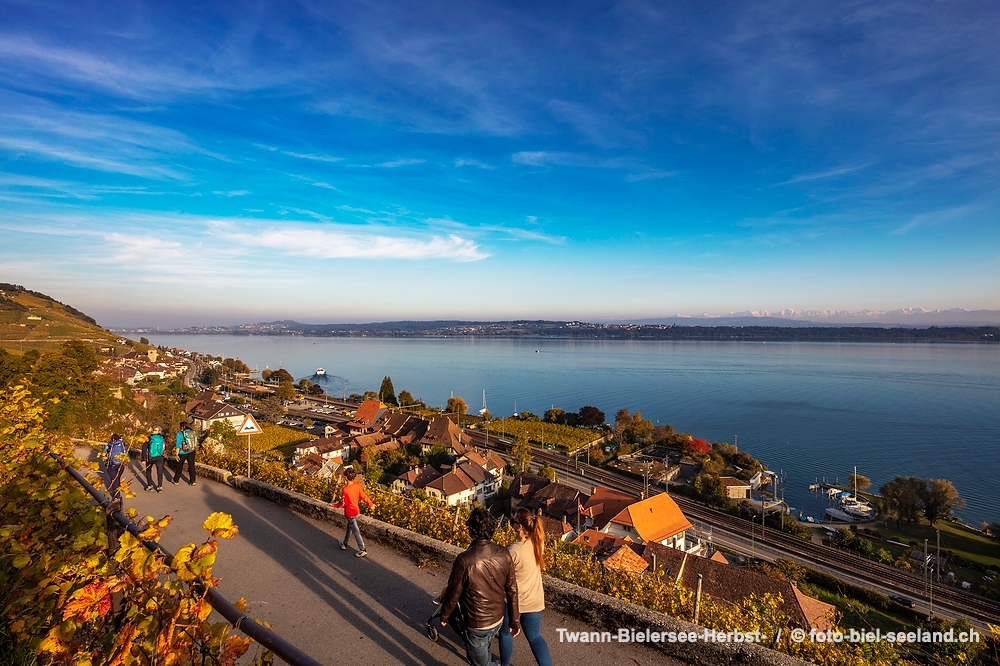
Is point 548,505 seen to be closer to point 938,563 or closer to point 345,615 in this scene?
point 938,563

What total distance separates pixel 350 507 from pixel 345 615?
115 cm

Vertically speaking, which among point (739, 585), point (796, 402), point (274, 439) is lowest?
point (796, 402)

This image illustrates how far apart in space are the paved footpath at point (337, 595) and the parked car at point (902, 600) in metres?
21.1

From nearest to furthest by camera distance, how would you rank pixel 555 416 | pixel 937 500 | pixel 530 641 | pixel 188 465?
pixel 530 641
pixel 188 465
pixel 937 500
pixel 555 416

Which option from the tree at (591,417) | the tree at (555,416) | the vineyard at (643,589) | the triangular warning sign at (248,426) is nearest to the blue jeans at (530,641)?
the vineyard at (643,589)

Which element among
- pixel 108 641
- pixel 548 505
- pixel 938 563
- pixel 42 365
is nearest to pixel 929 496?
pixel 938 563

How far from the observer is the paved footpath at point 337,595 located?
10.3 feet

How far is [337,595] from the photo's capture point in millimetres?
3865

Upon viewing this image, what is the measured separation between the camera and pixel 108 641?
1675mm

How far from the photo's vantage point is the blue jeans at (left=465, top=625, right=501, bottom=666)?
2715 millimetres

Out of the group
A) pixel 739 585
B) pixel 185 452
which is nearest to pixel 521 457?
pixel 739 585

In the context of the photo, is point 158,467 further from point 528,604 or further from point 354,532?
point 528,604

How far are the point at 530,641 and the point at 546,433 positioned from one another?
40.7 metres

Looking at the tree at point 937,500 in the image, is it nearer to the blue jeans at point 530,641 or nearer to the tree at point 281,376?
the blue jeans at point 530,641
